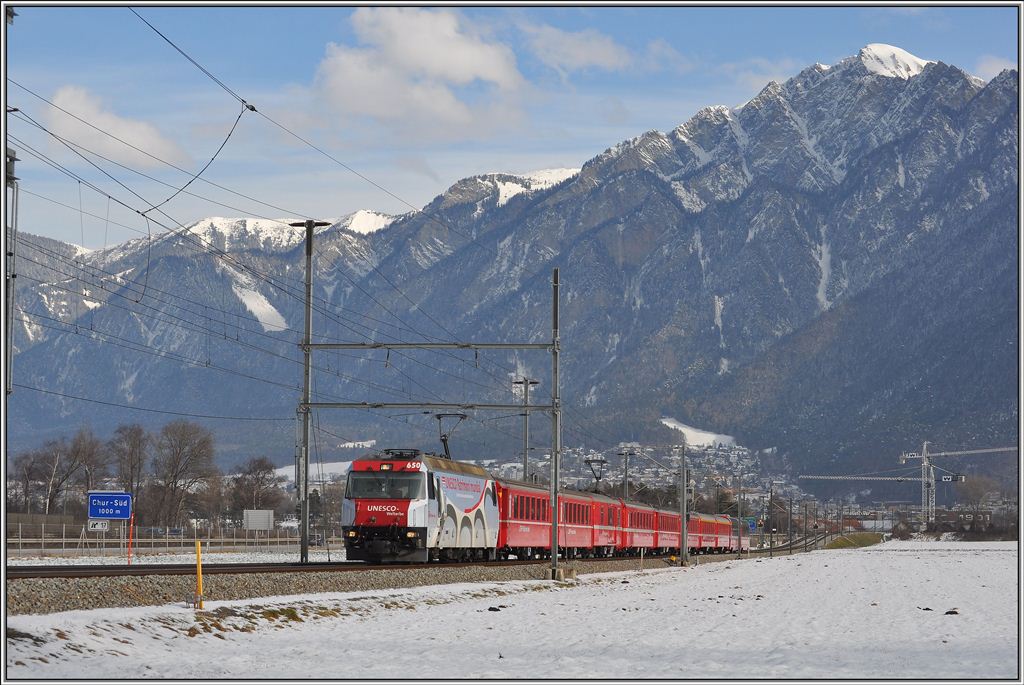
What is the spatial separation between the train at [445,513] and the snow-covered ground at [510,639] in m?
7.59

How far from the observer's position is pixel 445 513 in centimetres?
5547

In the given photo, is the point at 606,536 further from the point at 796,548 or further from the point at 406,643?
the point at 796,548

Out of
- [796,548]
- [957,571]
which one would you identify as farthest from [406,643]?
[796,548]

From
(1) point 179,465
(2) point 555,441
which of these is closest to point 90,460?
(1) point 179,465

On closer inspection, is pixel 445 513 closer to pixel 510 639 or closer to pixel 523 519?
pixel 523 519

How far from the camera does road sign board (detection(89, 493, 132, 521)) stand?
61188mm

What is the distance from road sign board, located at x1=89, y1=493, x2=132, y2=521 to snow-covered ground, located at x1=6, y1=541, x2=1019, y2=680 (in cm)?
2095

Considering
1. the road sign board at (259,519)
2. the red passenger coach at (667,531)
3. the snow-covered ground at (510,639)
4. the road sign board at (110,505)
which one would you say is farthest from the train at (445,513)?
the road sign board at (259,519)

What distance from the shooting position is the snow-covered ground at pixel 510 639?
2397 centimetres

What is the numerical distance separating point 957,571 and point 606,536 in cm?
1925

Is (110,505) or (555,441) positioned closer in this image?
(555,441)

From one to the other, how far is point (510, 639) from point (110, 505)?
116ft

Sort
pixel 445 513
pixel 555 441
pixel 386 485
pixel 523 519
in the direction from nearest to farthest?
pixel 386 485 < pixel 445 513 < pixel 555 441 < pixel 523 519

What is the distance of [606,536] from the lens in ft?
275
